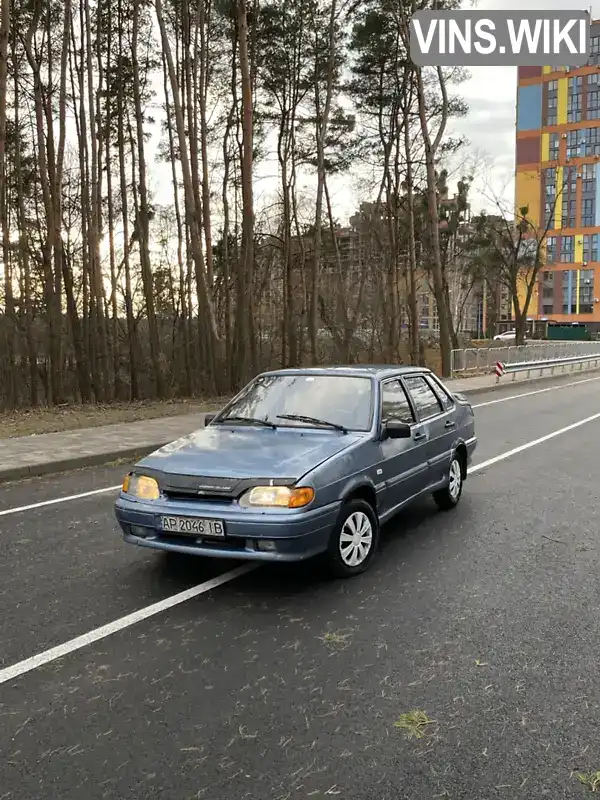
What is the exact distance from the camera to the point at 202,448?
534 cm

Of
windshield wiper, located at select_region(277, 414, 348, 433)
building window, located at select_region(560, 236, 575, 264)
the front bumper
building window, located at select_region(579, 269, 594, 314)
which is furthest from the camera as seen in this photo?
building window, located at select_region(560, 236, 575, 264)

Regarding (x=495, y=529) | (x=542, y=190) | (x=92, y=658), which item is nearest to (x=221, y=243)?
(x=495, y=529)

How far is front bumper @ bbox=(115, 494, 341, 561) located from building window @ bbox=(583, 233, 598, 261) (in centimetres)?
10681

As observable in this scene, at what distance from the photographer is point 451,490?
730 centimetres

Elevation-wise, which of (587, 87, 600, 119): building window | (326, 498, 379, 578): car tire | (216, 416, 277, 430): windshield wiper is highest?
(587, 87, 600, 119): building window

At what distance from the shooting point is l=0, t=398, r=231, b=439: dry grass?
45.2 ft

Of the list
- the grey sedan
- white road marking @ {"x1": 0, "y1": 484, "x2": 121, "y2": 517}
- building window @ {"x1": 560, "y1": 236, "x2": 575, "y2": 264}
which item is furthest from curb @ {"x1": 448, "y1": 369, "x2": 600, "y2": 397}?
building window @ {"x1": 560, "y1": 236, "x2": 575, "y2": 264}

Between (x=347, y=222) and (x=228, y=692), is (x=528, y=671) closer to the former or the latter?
(x=228, y=692)

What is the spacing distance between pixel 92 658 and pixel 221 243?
29.1 meters

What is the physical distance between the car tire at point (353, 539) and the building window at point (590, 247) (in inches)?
4178

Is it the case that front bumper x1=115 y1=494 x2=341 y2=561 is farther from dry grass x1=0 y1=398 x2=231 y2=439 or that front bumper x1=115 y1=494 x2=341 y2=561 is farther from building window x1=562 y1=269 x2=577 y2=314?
building window x1=562 y1=269 x2=577 y2=314

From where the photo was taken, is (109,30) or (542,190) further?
(542,190)

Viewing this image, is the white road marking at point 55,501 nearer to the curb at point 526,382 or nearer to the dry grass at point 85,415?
the dry grass at point 85,415

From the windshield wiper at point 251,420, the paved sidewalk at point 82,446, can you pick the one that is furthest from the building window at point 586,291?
the windshield wiper at point 251,420
